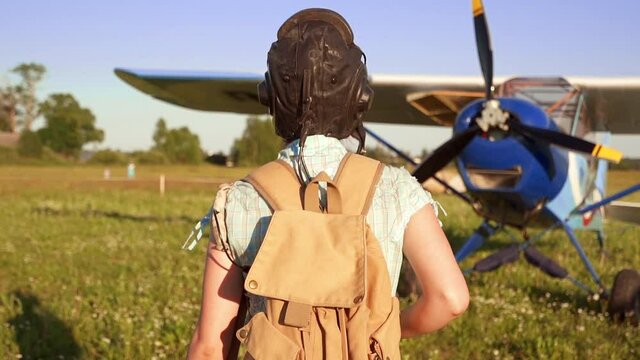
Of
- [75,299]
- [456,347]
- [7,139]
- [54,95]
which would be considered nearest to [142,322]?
[75,299]

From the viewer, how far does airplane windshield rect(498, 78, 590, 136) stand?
23.1 ft

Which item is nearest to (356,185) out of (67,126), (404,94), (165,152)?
(404,94)

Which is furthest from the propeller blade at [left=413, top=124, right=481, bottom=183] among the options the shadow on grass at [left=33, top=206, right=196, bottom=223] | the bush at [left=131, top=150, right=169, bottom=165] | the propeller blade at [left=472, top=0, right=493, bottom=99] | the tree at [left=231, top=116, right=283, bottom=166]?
the tree at [left=231, top=116, right=283, bottom=166]

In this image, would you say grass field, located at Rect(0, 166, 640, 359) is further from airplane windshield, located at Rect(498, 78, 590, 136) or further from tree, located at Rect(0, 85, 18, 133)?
tree, located at Rect(0, 85, 18, 133)

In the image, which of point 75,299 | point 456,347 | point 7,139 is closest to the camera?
point 456,347

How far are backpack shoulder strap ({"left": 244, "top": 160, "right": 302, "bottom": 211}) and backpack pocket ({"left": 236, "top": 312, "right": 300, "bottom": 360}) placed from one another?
0.80 ft

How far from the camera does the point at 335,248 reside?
4.49 feet

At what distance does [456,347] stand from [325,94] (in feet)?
11.6

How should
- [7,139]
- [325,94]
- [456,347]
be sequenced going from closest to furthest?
[325,94] → [456,347] → [7,139]

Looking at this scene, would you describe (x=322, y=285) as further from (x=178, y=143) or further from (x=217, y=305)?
(x=178, y=143)

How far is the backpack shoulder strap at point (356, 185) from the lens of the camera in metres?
1.43

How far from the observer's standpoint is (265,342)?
1.38 m

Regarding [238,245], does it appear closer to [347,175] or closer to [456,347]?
[347,175]

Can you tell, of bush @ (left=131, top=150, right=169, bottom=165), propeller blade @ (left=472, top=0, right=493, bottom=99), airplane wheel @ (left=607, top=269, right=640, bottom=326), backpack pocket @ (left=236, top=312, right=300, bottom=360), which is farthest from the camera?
bush @ (left=131, top=150, right=169, bottom=165)
